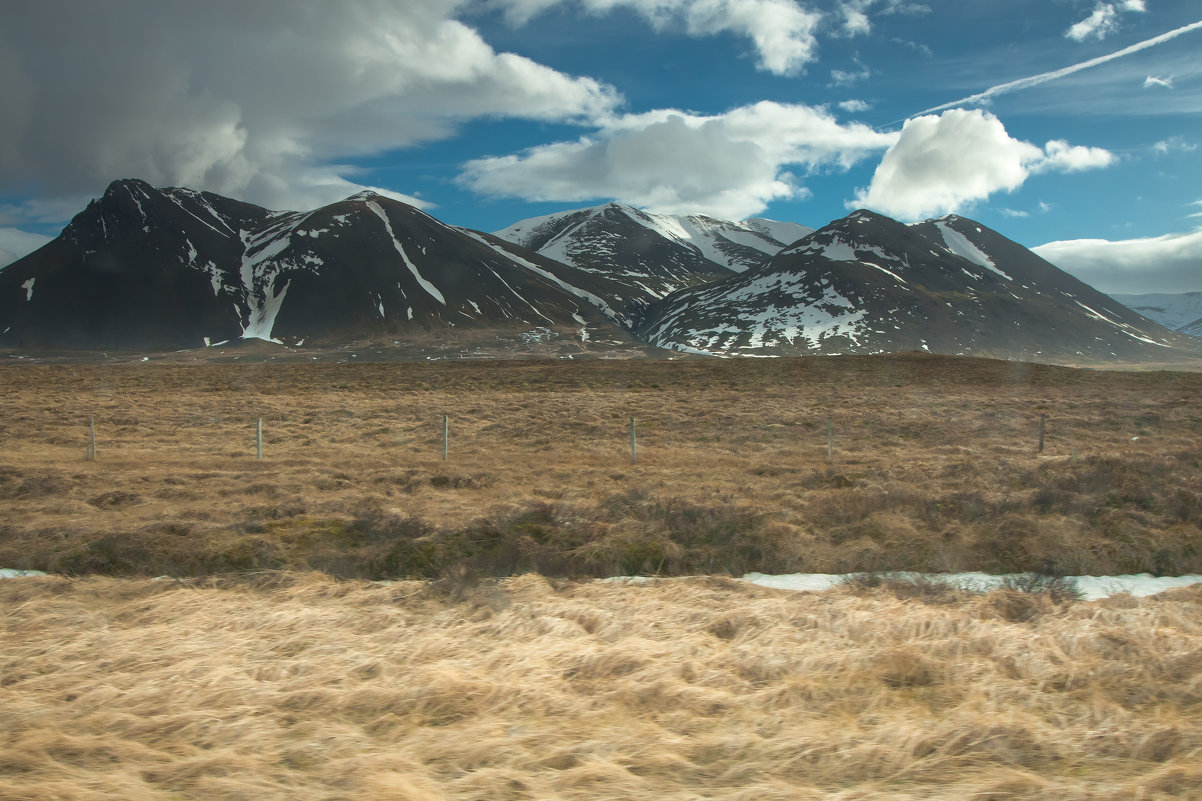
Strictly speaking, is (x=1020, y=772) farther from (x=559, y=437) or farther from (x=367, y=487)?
(x=559, y=437)

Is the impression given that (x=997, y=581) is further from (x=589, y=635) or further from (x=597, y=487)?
(x=597, y=487)

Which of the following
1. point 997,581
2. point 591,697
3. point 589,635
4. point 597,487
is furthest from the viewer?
point 597,487

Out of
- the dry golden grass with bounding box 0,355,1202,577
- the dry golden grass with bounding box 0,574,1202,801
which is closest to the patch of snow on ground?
the dry golden grass with bounding box 0,355,1202,577

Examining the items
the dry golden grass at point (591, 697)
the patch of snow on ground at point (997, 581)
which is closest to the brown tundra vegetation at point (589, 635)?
the dry golden grass at point (591, 697)

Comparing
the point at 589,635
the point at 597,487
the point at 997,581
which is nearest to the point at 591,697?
the point at 589,635

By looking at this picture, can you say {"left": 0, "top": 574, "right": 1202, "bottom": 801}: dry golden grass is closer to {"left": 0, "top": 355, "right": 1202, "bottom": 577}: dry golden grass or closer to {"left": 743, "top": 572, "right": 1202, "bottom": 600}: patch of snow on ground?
{"left": 743, "top": 572, "right": 1202, "bottom": 600}: patch of snow on ground

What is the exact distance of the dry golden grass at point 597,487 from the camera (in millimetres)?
9703

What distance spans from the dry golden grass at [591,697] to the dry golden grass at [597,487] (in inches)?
99.2

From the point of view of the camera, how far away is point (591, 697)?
498 centimetres

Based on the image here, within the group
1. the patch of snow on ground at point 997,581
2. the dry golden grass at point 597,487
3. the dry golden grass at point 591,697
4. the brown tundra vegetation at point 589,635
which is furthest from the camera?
the dry golden grass at point 597,487

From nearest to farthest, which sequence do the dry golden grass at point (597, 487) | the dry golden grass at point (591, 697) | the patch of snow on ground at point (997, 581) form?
the dry golden grass at point (591, 697) < the patch of snow on ground at point (997, 581) < the dry golden grass at point (597, 487)

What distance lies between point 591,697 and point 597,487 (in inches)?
375

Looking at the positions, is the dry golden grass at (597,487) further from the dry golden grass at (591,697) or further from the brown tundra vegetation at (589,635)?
the dry golden grass at (591,697)

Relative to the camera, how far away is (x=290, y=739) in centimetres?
436
